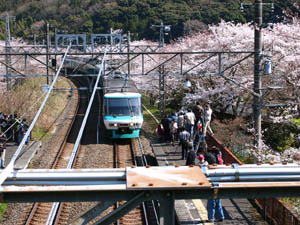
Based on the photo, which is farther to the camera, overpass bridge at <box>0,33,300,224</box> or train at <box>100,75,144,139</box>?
train at <box>100,75,144,139</box>

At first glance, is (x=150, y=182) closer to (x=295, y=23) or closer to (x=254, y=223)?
(x=254, y=223)

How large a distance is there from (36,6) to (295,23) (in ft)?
227

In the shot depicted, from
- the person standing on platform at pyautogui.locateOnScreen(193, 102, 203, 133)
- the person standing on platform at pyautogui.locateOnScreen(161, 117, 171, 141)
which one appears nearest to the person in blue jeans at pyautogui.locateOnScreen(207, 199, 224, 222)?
the person standing on platform at pyautogui.locateOnScreen(193, 102, 203, 133)

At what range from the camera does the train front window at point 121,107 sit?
1652cm

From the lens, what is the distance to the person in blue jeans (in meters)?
7.57

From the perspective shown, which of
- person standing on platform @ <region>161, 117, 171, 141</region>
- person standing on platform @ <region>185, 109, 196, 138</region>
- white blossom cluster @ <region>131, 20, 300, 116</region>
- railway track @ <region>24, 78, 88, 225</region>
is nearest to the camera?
railway track @ <region>24, 78, 88, 225</region>

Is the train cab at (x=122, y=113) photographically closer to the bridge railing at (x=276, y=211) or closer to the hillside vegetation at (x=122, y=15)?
the bridge railing at (x=276, y=211)

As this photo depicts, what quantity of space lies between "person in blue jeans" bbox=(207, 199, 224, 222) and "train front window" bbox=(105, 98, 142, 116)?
29.1 feet

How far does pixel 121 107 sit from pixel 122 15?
4833 centimetres

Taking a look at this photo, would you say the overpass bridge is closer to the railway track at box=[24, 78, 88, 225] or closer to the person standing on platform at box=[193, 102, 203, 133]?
the railway track at box=[24, 78, 88, 225]

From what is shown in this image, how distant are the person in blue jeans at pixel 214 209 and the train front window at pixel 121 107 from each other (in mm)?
8881

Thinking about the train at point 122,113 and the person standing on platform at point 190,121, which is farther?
the train at point 122,113

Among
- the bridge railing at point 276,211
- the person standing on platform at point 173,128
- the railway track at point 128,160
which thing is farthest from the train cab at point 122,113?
the bridge railing at point 276,211

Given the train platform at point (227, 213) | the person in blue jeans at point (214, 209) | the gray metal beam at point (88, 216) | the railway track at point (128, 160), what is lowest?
the railway track at point (128, 160)
